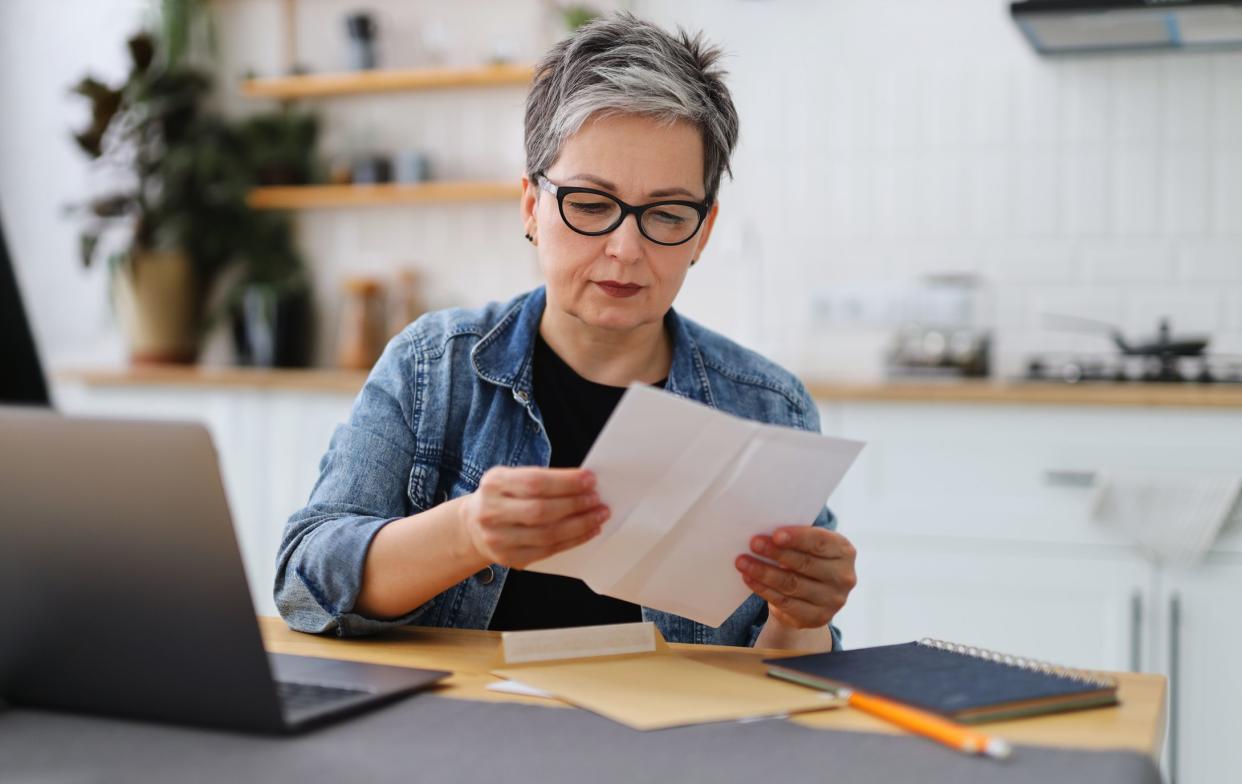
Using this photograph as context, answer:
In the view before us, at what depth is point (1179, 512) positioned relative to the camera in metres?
2.54

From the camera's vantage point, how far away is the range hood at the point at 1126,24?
108 inches

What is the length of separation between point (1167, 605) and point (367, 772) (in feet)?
7.07

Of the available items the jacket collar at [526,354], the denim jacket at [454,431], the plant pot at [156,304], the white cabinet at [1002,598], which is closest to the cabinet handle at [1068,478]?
the white cabinet at [1002,598]

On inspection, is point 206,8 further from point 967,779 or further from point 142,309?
point 967,779

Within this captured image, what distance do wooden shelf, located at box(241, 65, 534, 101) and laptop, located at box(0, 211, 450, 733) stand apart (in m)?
2.90

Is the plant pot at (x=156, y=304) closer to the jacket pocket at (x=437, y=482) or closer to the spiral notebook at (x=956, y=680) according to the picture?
the jacket pocket at (x=437, y=482)

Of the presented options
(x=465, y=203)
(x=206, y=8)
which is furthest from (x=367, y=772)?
(x=206, y=8)

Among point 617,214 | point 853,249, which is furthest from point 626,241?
point 853,249

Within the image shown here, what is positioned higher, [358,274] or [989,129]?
[989,129]

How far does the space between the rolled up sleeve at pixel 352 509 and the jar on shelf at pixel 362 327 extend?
7.57ft

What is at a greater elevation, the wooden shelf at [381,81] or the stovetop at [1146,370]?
the wooden shelf at [381,81]

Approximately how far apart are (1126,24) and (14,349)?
272 cm

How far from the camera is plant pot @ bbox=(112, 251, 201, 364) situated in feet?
12.8

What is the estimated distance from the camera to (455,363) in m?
1.45
